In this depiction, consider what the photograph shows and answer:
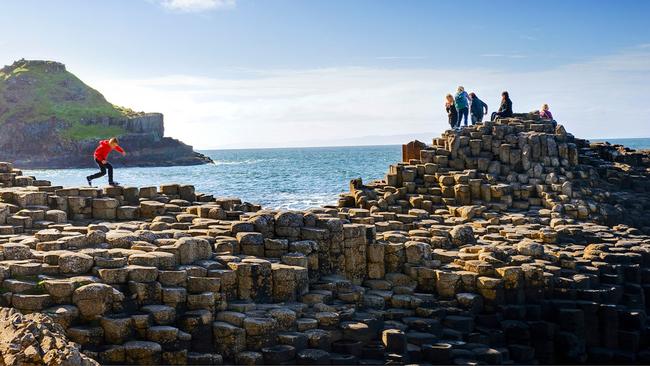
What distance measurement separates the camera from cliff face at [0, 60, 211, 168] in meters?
126

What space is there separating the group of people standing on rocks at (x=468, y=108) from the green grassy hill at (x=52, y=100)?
105959mm

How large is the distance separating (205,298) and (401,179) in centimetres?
1604

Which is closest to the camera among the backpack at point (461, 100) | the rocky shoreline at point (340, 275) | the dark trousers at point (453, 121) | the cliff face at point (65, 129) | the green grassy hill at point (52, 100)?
the rocky shoreline at point (340, 275)

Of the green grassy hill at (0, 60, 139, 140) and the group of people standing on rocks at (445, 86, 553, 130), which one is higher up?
the green grassy hill at (0, 60, 139, 140)

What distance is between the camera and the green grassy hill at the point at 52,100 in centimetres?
13162

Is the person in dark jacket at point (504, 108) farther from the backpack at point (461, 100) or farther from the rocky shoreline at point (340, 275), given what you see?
the rocky shoreline at point (340, 275)

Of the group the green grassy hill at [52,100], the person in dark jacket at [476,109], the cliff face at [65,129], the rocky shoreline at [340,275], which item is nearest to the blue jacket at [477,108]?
the person in dark jacket at [476,109]

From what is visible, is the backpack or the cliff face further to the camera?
the cliff face

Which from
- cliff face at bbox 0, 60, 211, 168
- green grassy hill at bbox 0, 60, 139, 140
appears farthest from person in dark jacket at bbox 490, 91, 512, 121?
green grassy hill at bbox 0, 60, 139, 140

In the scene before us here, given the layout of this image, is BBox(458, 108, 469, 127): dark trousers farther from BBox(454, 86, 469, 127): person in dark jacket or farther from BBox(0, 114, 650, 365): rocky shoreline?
BBox(0, 114, 650, 365): rocky shoreline

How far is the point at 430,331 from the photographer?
661 inches

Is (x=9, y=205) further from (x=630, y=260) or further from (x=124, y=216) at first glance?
(x=630, y=260)

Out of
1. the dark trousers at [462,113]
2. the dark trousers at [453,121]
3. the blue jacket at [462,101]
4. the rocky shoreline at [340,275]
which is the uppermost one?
the blue jacket at [462,101]

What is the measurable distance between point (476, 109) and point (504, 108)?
144cm
